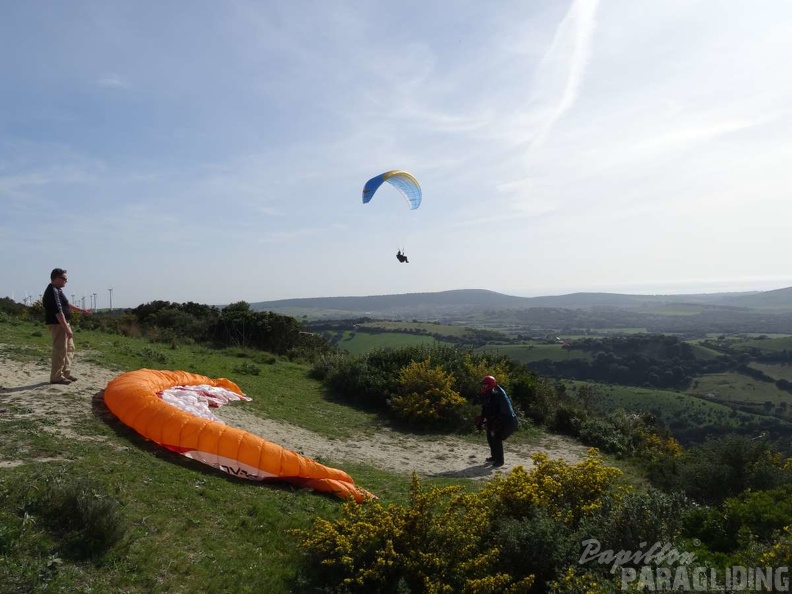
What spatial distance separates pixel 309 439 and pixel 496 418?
3.91 metres

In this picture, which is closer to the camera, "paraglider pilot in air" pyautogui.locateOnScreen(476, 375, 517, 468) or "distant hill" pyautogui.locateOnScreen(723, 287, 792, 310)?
"paraglider pilot in air" pyautogui.locateOnScreen(476, 375, 517, 468)

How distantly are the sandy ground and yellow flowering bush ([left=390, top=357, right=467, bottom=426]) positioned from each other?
0.85 meters

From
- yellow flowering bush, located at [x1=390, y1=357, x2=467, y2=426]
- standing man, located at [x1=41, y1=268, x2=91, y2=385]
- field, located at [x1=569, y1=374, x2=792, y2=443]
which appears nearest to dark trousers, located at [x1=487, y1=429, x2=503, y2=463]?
yellow flowering bush, located at [x1=390, y1=357, x2=467, y2=426]

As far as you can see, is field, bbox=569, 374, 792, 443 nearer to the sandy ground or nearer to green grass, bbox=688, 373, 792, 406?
green grass, bbox=688, 373, 792, 406

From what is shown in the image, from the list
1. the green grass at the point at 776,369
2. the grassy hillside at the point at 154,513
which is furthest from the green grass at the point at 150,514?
the green grass at the point at 776,369

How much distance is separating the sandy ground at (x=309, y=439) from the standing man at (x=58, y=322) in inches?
10.0

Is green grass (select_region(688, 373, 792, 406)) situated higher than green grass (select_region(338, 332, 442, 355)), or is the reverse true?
green grass (select_region(338, 332, 442, 355))

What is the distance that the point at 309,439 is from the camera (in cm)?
1027

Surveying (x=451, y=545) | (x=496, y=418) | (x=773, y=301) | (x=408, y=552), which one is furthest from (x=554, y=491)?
(x=773, y=301)

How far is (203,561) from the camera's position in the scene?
174 inches

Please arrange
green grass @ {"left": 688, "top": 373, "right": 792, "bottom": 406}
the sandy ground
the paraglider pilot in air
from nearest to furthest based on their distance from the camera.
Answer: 1. the sandy ground
2. the paraglider pilot in air
3. green grass @ {"left": 688, "top": 373, "right": 792, "bottom": 406}

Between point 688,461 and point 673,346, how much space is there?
56257mm

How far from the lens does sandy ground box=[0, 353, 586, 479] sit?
7.79 meters

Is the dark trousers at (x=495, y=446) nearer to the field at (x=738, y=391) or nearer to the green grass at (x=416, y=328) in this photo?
the field at (x=738, y=391)
